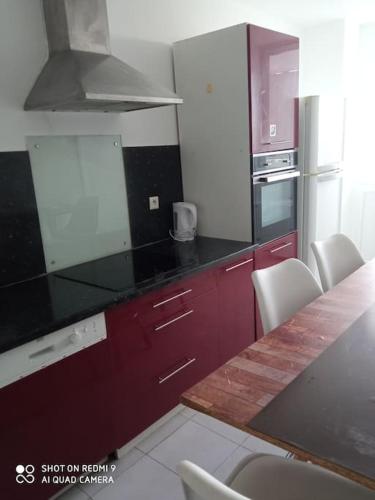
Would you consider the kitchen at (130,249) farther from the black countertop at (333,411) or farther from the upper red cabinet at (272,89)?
the black countertop at (333,411)

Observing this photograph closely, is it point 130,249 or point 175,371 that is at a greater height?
point 130,249

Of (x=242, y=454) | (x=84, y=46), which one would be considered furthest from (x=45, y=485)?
(x=84, y=46)

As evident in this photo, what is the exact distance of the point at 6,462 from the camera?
4.39 feet

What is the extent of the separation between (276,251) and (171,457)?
1.40 m

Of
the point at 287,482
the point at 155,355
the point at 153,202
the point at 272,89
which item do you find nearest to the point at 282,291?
the point at 155,355

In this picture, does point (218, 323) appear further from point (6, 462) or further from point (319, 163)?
point (319, 163)

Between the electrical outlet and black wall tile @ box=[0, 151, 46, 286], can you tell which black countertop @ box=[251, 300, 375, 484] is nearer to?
black wall tile @ box=[0, 151, 46, 286]

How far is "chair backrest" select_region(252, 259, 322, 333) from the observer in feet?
4.98

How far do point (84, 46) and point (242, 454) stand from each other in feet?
6.62

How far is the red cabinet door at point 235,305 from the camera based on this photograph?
7.14 ft

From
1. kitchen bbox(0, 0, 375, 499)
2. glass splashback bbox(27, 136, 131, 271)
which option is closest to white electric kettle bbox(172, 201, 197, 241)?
kitchen bbox(0, 0, 375, 499)

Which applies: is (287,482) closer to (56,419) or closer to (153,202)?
(56,419)

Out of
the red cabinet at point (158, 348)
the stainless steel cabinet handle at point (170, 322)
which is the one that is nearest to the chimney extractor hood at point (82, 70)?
the red cabinet at point (158, 348)

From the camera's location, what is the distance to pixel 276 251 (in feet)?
8.52
